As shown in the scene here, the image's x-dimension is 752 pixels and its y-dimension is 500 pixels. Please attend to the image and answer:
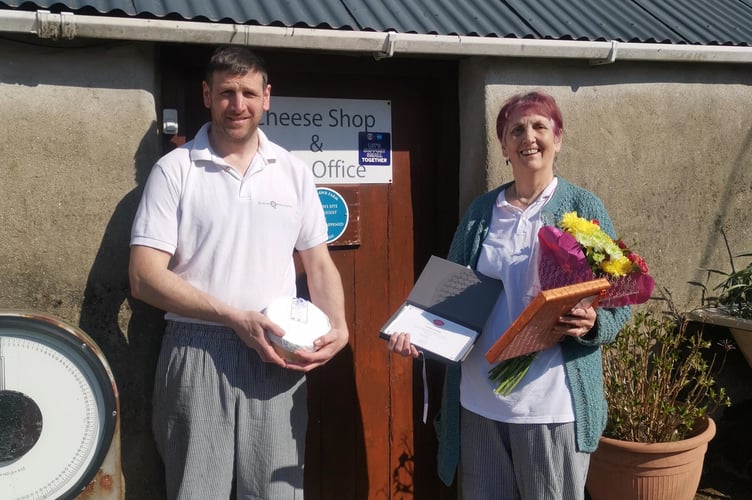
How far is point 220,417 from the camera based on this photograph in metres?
2.44

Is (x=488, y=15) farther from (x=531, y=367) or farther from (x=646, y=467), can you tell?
(x=646, y=467)

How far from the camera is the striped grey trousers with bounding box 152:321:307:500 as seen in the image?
243 centimetres

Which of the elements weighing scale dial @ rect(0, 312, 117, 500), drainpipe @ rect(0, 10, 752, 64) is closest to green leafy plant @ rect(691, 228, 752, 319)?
drainpipe @ rect(0, 10, 752, 64)

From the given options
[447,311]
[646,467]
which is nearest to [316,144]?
[447,311]

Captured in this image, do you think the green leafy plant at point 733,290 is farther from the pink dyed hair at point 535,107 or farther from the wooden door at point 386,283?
the pink dyed hair at point 535,107

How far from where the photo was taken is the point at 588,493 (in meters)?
3.52

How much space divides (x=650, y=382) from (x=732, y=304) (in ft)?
2.30

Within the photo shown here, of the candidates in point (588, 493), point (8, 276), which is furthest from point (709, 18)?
point (8, 276)

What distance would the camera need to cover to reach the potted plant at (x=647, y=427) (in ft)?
10.8

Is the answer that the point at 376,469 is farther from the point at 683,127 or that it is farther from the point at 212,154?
the point at 683,127

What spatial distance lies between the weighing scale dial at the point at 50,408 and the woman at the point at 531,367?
3.11 ft

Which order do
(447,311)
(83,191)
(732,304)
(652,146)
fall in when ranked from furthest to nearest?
(732,304), (652,146), (83,191), (447,311)

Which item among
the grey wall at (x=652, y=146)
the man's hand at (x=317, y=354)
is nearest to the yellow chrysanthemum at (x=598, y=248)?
the man's hand at (x=317, y=354)

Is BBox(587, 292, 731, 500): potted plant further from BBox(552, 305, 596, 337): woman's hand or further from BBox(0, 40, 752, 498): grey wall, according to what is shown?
BBox(552, 305, 596, 337): woman's hand
